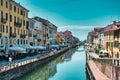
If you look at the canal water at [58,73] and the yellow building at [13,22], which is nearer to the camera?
the canal water at [58,73]

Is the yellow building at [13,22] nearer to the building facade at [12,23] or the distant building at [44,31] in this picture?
the building facade at [12,23]

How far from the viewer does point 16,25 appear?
59781 mm

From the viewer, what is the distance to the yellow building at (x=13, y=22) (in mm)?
51281

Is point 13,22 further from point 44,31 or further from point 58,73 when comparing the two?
point 44,31

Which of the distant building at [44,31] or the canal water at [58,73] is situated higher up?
the distant building at [44,31]

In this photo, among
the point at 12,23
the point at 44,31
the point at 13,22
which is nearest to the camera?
the point at 12,23

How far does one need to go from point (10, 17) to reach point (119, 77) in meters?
35.7

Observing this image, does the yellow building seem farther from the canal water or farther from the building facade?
the canal water

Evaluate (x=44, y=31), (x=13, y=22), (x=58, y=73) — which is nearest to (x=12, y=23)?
(x=13, y=22)

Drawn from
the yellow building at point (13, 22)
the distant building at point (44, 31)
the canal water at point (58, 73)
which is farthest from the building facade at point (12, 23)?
the distant building at point (44, 31)

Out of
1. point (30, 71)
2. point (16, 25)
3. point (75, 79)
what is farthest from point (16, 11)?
point (75, 79)

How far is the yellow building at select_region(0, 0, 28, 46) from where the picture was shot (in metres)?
51.3

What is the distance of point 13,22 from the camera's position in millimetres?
57938

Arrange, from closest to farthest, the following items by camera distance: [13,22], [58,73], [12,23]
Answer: [58,73]
[12,23]
[13,22]
